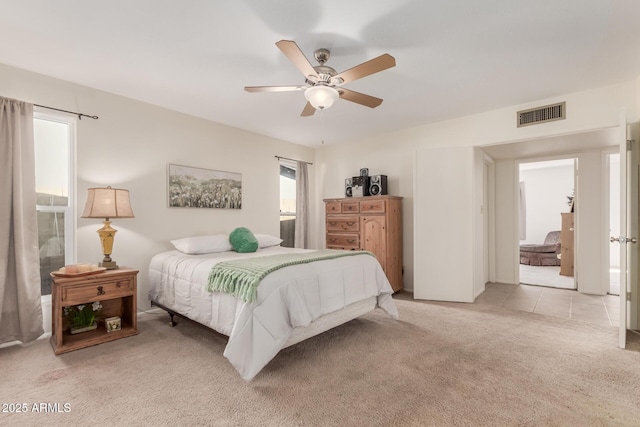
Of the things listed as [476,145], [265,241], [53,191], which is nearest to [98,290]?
[53,191]

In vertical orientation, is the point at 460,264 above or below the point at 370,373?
above

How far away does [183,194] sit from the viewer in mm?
4070

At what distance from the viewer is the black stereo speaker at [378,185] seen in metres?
4.97

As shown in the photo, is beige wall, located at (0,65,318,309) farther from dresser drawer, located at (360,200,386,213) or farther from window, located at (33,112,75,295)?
dresser drawer, located at (360,200,386,213)

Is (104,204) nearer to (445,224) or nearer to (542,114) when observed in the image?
(445,224)

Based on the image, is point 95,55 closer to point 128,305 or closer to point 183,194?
point 183,194

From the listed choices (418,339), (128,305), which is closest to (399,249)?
(418,339)

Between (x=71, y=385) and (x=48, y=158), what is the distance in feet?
7.37

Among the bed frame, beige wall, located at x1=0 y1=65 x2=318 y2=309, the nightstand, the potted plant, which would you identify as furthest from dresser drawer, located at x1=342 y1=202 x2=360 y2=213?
the potted plant

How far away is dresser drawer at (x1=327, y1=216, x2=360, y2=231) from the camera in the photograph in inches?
195

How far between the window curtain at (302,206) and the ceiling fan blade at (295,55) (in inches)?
131

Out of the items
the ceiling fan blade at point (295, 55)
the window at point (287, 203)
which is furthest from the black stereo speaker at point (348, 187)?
the ceiling fan blade at point (295, 55)

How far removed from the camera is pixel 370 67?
2168mm

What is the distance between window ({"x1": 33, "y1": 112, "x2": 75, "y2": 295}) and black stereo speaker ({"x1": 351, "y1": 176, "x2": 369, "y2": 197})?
3.67 m
